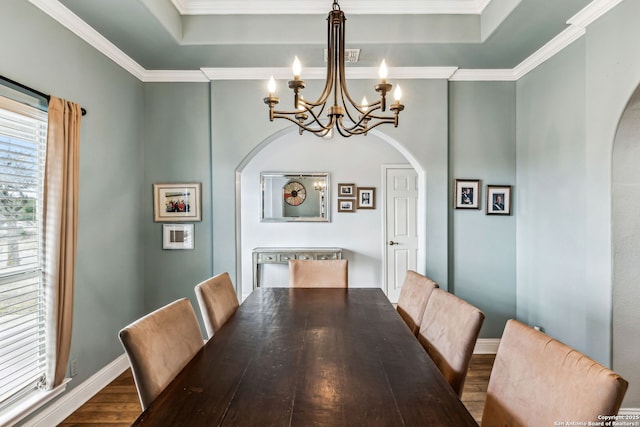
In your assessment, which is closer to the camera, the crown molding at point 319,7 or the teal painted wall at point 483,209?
the crown molding at point 319,7

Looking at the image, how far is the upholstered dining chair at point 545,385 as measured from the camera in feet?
2.68

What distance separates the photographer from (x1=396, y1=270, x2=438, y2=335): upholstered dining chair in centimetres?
182

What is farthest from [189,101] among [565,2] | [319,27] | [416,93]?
[565,2]

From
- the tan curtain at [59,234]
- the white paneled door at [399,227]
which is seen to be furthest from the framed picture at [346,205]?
the tan curtain at [59,234]

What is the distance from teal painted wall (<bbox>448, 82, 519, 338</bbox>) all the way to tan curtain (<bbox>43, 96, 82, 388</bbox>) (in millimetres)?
2981

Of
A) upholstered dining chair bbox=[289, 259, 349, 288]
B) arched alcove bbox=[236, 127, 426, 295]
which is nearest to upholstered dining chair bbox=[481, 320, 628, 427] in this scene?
upholstered dining chair bbox=[289, 259, 349, 288]

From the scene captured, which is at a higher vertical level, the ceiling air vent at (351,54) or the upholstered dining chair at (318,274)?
the ceiling air vent at (351,54)

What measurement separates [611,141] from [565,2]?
910 millimetres

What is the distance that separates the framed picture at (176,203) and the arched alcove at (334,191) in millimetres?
1648

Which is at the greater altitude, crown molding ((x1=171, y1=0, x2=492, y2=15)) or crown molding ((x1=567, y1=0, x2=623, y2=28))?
crown molding ((x1=171, y1=0, x2=492, y2=15))

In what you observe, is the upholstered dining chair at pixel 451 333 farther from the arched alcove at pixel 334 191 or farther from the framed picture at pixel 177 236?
the arched alcove at pixel 334 191

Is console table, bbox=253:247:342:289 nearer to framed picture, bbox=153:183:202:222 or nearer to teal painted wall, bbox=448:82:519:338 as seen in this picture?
framed picture, bbox=153:183:202:222

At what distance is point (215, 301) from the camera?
1.83 metres

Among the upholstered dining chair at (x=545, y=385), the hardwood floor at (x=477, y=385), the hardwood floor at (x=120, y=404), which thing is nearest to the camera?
the upholstered dining chair at (x=545, y=385)
